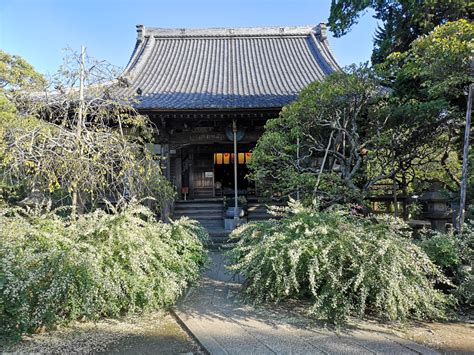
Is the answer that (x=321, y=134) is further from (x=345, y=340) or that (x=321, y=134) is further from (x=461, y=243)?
(x=345, y=340)

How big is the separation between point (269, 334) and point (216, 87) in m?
8.81

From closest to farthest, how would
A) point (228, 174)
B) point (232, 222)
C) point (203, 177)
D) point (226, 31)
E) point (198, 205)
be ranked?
point (232, 222)
point (198, 205)
point (203, 177)
point (228, 174)
point (226, 31)

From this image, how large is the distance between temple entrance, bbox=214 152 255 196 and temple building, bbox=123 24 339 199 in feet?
0.13

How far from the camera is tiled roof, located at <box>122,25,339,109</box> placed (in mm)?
9305

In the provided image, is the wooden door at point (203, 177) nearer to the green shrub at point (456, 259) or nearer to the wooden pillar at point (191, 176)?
the wooden pillar at point (191, 176)

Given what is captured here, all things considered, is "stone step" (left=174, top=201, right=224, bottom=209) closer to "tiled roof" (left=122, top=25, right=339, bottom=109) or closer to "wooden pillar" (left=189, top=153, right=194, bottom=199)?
"wooden pillar" (left=189, top=153, right=194, bottom=199)

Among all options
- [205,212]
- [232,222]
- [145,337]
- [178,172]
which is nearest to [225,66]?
[178,172]

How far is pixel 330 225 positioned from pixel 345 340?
1.39 meters

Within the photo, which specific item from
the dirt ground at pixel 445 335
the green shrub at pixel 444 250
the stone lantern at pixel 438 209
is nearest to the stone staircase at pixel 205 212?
the stone lantern at pixel 438 209

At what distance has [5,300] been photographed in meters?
3.05

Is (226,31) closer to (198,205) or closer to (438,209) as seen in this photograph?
(198,205)

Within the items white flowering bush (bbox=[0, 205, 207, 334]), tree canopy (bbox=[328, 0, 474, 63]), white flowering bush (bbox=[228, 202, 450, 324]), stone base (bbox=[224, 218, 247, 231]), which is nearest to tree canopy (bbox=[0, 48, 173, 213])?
white flowering bush (bbox=[0, 205, 207, 334])

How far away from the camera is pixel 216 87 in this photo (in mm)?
10633

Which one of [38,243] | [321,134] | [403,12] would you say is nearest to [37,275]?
[38,243]
